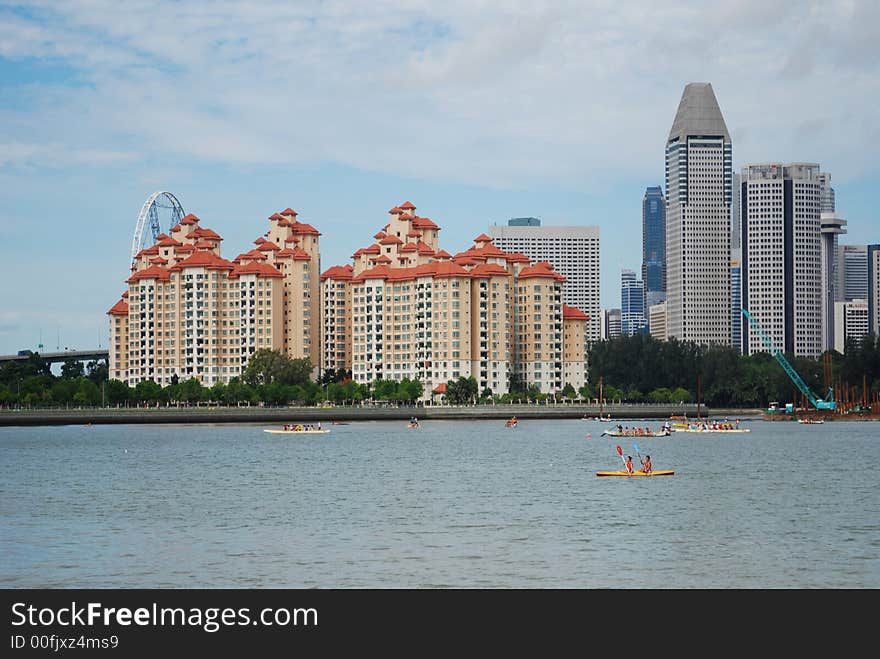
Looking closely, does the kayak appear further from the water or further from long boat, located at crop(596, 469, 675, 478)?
the water

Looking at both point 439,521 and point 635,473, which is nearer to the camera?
point 439,521

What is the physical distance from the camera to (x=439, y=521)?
71688 mm

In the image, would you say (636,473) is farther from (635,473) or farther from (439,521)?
(439,521)

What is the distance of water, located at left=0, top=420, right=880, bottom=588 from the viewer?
52.6 metres

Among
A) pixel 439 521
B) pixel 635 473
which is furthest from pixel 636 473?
pixel 439 521

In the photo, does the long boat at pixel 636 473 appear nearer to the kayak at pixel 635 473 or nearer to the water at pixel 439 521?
the kayak at pixel 635 473

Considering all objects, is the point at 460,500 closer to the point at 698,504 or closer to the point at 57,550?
the point at 698,504

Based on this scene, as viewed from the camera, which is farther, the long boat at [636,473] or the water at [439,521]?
the long boat at [636,473]

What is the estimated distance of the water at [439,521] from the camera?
5262 centimetres

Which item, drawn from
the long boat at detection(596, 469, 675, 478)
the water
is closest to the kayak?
the long boat at detection(596, 469, 675, 478)

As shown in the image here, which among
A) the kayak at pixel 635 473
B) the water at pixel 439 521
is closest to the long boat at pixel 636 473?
the kayak at pixel 635 473

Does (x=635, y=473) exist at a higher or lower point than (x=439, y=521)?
higher

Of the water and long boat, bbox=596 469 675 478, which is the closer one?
the water
